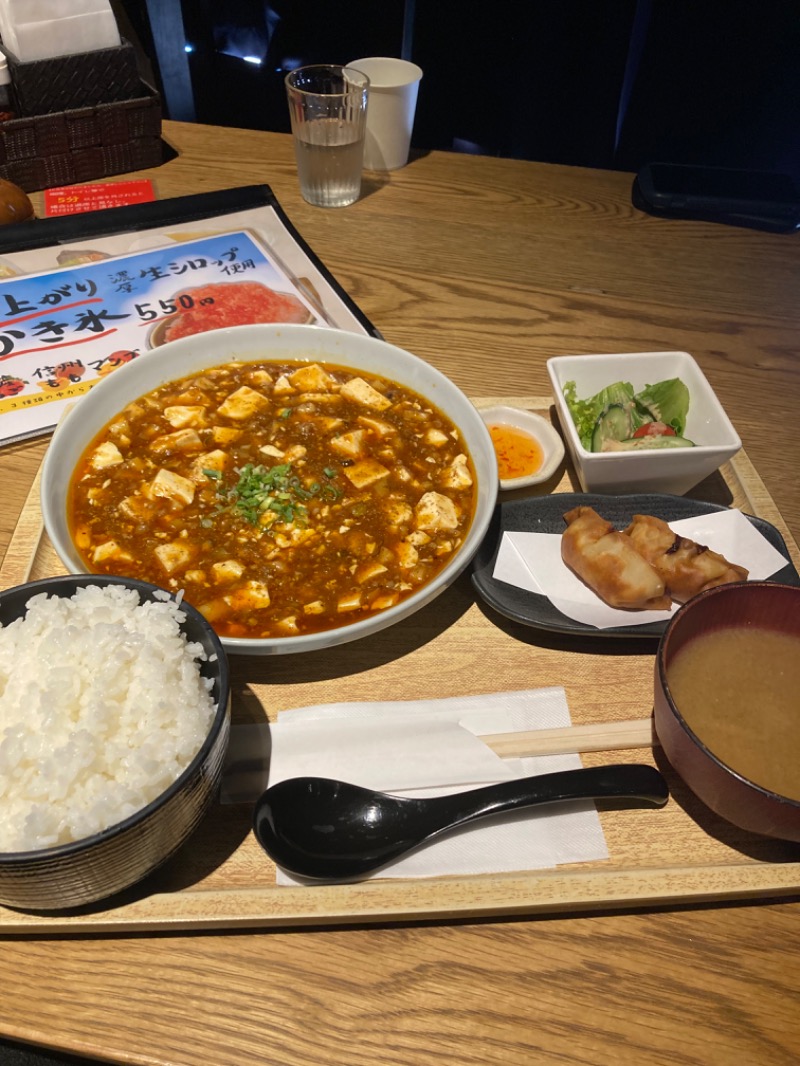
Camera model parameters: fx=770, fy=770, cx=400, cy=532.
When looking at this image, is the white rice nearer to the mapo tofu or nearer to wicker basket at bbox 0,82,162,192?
the mapo tofu

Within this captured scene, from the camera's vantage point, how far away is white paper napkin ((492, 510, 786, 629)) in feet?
→ 6.30

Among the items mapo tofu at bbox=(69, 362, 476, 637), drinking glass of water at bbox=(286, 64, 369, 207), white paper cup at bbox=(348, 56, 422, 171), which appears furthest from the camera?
white paper cup at bbox=(348, 56, 422, 171)

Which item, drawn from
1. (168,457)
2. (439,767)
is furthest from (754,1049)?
(168,457)

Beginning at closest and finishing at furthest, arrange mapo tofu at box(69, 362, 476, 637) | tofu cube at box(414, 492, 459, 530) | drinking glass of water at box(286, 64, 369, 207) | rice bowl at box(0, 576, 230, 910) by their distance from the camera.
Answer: rice bowl at box(0, 576, 230, 910) < mapo tofu at box(69, 362, 476, 637) < tofu cube at box(414, 492, 459, 530) < drinking glass of water at box(286, 64, 369, 207)

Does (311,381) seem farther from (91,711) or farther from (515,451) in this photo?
(91,711)

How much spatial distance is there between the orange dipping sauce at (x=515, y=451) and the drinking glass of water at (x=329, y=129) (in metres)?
1.73

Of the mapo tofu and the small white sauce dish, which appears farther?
the small white sauce dish

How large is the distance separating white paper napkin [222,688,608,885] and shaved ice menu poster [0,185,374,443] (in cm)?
140

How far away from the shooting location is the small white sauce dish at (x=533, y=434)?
2197mm

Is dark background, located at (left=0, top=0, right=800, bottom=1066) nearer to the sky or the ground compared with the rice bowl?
nearer to the sky

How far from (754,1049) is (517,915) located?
1.40 ft

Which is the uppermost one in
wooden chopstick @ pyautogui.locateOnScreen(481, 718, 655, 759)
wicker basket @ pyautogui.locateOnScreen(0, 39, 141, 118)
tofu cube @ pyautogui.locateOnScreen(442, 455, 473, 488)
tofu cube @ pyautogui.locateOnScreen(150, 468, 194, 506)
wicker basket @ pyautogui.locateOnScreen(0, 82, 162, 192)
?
wicker basket @ pyautogui.locateOnScreen(0, 39, 141, 118)

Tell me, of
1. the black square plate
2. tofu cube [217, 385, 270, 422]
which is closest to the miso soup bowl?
the black square plate

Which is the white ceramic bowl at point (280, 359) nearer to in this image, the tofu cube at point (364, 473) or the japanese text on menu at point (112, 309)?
the tofu cube at point (364, 473)
